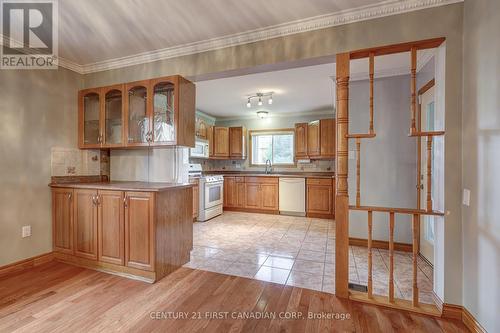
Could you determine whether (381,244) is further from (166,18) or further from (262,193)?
(166,18)

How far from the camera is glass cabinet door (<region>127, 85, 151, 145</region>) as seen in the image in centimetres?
276

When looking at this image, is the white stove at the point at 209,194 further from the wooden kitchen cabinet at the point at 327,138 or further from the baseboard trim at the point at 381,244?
the baseboard trim at the point at 381,244

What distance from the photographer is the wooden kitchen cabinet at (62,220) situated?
2.73 m

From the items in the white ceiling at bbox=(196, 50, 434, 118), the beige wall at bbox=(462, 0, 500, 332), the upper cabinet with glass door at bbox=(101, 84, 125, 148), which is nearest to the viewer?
the beige wall at bbox=(462, 0, 500, 332)

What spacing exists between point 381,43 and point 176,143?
2.12 meters

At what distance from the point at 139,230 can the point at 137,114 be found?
1.35 meters

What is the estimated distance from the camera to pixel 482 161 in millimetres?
1601

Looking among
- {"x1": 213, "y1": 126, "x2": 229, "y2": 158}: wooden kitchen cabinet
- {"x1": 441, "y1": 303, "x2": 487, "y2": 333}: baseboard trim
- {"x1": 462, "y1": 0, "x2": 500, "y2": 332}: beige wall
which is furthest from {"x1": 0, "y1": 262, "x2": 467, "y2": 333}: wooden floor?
{"x1": 213, "y1": 126, "x2": 229, "y2": 158}: wooden kitchen cabinet

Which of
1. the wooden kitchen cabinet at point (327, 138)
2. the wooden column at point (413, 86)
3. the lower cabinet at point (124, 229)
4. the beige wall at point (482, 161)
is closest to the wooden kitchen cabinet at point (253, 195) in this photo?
the wooden kitchen cabinet at point (327, 138)

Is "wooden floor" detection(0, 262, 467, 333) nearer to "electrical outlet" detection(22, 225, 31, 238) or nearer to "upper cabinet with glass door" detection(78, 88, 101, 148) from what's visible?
"electrical outlet" detection(22, 225, 31, 238)

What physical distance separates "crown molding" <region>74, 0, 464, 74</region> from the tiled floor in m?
2.39

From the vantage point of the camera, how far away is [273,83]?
389 cm

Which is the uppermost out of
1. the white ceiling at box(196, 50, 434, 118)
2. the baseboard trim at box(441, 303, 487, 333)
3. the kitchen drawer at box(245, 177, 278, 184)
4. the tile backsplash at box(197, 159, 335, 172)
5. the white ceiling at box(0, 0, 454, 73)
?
the white ceiling at box(196, 50, 434, 118)

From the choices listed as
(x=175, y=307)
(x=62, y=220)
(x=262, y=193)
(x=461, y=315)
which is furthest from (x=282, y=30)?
(x=262, y=193)
